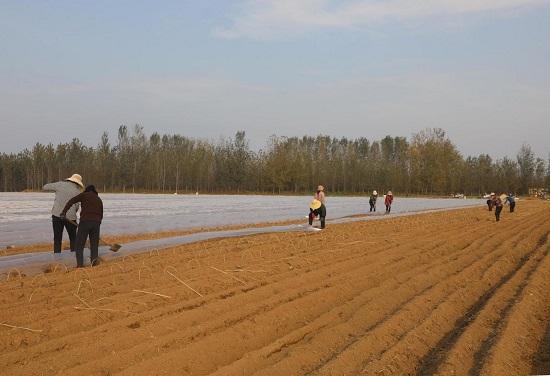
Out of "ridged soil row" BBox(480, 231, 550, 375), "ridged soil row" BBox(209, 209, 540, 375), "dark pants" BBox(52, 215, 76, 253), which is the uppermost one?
"dark pants" BBox(52, 215, 76, 253)

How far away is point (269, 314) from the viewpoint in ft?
20.8

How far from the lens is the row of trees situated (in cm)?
9275

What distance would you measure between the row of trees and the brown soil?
82.6 metres

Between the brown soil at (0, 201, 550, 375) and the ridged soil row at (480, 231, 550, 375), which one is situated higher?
the brown soil at (0, 201, 550, 375)

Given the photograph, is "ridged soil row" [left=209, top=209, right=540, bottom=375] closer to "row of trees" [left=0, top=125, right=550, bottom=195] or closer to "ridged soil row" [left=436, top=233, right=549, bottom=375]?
"ridged soil row" [left=436, top=233, right=549, bottom=375]

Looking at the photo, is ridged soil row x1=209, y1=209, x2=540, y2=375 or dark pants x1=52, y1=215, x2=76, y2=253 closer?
ridged soil row x1=209, y1=209, x2=540, y2=375

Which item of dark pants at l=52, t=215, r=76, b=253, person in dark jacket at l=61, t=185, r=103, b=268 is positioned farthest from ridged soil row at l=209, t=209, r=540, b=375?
dark pants at l=52, t=215, r=76, b=253

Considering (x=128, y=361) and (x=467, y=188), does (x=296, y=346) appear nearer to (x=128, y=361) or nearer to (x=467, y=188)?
(x=128, y=361)

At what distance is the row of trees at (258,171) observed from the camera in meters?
92.8

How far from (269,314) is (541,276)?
18.4 feet

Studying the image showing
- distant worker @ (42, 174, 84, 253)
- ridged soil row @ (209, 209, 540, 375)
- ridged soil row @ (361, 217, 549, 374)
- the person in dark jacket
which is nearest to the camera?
ridged soil row @ (209, 209, 540, 375)

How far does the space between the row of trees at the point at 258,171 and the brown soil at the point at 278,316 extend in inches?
3253

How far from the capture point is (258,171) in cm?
9469

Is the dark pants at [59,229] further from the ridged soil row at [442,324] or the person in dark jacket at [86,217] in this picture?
the ridged soil row at [442,324]
